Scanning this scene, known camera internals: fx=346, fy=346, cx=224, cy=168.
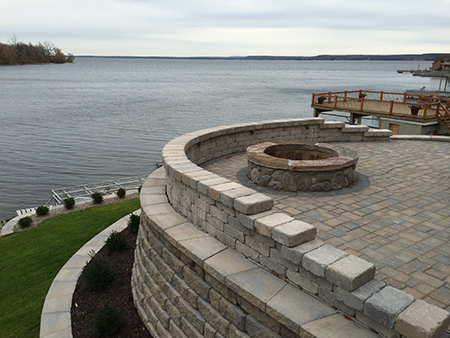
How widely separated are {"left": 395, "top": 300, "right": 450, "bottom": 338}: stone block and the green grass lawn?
7.84 meters

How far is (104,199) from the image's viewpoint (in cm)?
1920

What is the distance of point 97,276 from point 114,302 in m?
0.84

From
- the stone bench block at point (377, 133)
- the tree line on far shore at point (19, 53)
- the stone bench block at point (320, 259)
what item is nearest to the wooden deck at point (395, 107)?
the stone bench block at point (377, 133)

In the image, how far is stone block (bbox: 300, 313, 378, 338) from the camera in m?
4.04

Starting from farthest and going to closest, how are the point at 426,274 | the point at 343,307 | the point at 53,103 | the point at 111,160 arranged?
the point at 53,103 → the point at 111,160 → the point at 426,274 → the point at 343,307

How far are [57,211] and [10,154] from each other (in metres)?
17.9

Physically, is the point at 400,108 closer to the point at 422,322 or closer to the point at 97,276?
the point at 97,276

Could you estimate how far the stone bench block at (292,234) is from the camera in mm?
4794

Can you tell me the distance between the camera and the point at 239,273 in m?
5.36

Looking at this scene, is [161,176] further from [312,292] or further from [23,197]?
[23,197]

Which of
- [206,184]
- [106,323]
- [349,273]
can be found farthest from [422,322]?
[106,323]

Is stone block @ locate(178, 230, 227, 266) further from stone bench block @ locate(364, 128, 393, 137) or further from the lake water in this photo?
the lake water

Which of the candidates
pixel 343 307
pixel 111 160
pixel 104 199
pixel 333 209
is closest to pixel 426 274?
pixel 343 307

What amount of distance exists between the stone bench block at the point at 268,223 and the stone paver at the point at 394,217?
65 centimetres
